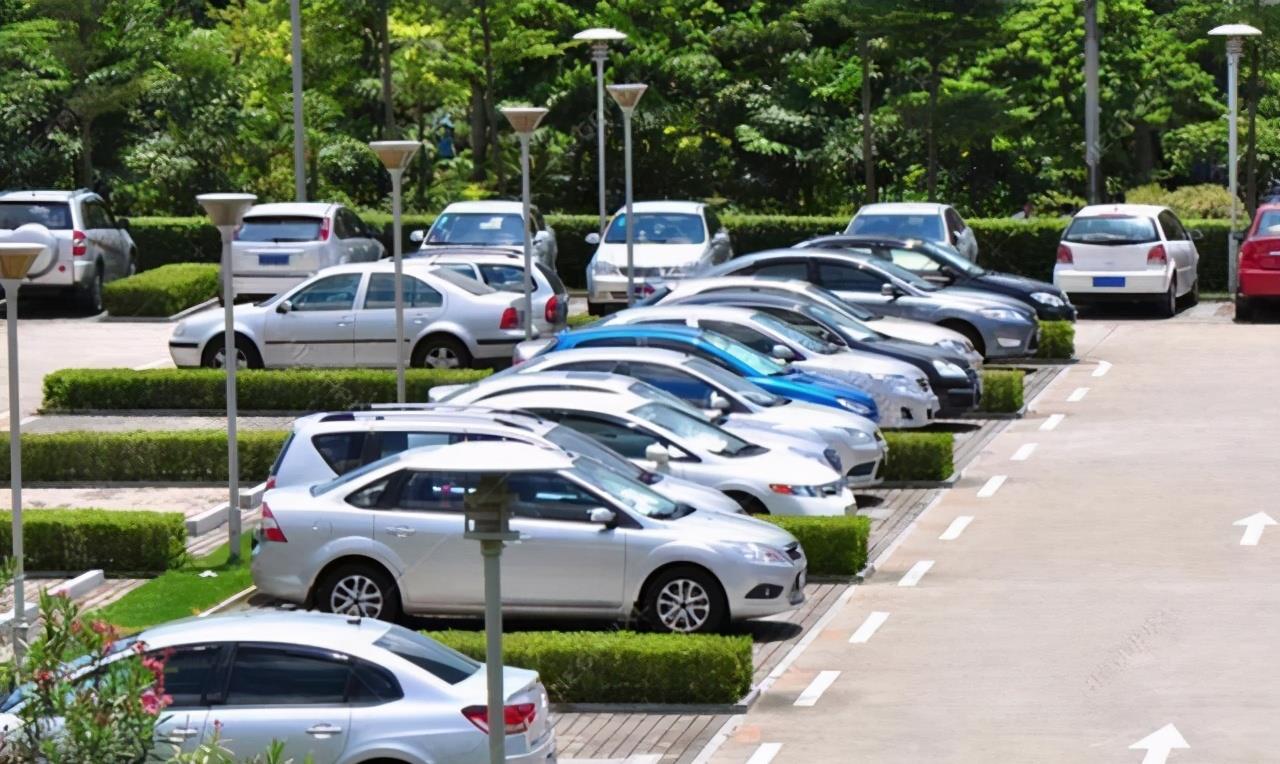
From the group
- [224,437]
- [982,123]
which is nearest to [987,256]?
[982,123]

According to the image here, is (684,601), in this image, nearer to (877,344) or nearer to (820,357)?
(820,357)

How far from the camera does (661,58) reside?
47562mm

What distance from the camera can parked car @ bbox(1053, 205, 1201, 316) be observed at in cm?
3400

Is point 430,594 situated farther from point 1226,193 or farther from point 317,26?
point 317,26

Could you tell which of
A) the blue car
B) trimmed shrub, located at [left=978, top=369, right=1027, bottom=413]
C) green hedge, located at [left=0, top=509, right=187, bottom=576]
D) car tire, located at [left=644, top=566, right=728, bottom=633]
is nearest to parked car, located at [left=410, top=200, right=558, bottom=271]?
trimmed shrub, located at [left=978, top=369, right=1027, bottom=413]

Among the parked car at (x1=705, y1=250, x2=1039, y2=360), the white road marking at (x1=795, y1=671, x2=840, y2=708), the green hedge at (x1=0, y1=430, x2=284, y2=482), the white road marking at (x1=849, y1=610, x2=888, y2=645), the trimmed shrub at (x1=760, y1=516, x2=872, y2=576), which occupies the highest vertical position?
the parked car at (x1=705, y1=250, x2=1039, y2=360)

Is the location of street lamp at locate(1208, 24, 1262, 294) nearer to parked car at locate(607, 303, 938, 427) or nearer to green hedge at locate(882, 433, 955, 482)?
parked car at locate(607, 303, 938, 427)

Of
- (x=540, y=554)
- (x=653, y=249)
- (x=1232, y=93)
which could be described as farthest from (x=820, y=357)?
(x=1232, y=93)

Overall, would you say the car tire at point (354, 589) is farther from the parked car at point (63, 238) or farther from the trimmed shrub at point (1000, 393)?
the parked car at point (63, 238)

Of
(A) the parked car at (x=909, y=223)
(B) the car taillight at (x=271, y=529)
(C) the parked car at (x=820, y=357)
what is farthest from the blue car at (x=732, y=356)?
(A) the parked car at (x=909, y=223)

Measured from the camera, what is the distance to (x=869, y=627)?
16.6 meters

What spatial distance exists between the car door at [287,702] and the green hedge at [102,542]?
6.83 meters

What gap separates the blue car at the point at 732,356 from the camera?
73.3ft

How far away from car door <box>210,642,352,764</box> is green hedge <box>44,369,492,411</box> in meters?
13.7
